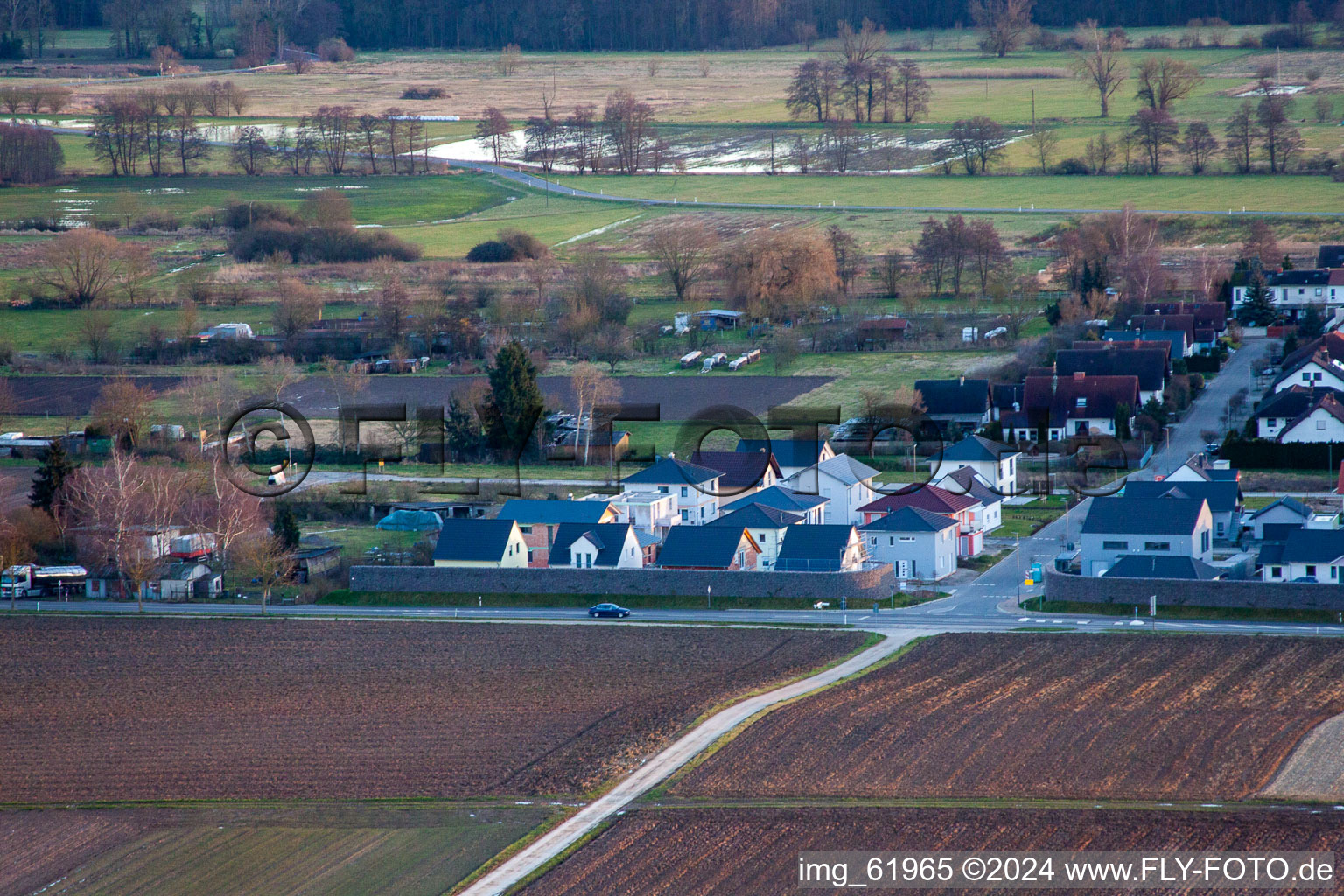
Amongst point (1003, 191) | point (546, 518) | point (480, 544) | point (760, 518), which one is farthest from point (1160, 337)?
point (1003, 191)

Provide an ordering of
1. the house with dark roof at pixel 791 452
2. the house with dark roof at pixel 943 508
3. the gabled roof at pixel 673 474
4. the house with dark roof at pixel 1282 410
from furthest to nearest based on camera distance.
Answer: the house with dark roof at pixel 1282 410 → the house with dark roof at pixel 791 452 → the gabled roof at pixel 673 474 → the house with dark roof at pixel 943 508

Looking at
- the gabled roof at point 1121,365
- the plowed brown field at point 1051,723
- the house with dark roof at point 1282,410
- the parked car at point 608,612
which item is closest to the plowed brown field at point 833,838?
the plowed brown field at point 1051,723

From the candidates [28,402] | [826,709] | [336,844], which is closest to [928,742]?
[826,709]

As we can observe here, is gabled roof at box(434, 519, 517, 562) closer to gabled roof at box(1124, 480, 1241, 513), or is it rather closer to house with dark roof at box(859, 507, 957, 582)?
house with dark roof at box(859, 507, 957, 582)

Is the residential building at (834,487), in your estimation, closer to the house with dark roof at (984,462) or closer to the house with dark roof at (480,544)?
the house with dark roof at (984,462)

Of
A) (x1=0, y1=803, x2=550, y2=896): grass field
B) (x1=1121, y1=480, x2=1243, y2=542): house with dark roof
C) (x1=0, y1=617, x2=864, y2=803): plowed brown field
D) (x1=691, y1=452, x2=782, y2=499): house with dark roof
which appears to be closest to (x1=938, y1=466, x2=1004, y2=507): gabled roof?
(x1=1121, y1=480, x2=1243, y2=542): house with dark roof

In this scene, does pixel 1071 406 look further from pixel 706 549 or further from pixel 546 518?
pixel 546 518

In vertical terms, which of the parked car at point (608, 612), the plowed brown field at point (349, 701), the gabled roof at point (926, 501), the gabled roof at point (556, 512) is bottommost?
the parked car at point (608, 612)
